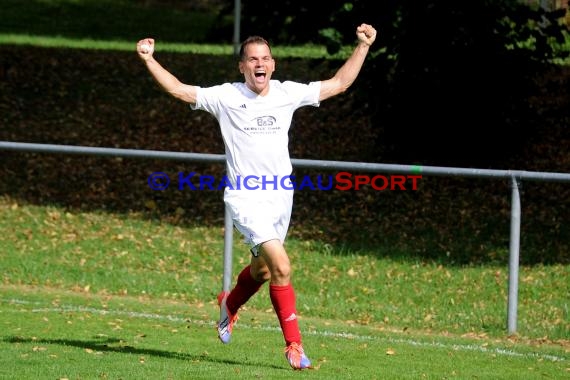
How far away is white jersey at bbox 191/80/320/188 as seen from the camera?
358 inches

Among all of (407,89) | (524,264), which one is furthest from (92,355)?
(407,89)

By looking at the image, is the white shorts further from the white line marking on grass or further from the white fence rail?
the white line marking on grass

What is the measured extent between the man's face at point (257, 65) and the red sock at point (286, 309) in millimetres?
1444

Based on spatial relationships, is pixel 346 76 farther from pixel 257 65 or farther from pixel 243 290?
pixel 243 290

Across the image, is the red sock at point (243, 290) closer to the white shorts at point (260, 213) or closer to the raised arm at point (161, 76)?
the white shorts at point (260, 213)

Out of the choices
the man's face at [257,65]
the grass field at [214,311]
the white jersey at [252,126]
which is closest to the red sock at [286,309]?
the grass field at [214,311]

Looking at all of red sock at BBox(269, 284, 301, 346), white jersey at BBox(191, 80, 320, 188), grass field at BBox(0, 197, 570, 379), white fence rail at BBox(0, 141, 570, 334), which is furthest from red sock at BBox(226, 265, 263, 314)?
white fence rail at BBox(0, 141, 570, 334)

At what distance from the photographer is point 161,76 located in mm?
9148

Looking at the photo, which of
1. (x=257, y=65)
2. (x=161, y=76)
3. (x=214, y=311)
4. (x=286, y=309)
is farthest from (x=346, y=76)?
(x=214, y=311)

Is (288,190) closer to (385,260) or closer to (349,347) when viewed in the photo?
(349,347)

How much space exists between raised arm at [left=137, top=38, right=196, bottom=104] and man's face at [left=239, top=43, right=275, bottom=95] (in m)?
0.43

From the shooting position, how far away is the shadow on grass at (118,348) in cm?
967

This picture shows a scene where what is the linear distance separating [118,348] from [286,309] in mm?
1696

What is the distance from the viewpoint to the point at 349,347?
420 inches
